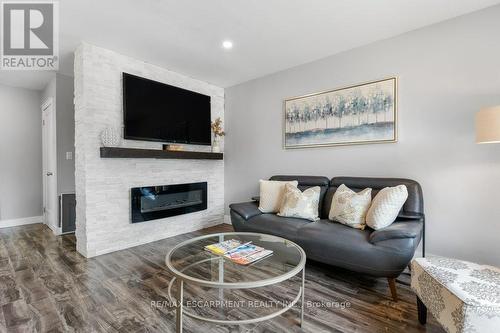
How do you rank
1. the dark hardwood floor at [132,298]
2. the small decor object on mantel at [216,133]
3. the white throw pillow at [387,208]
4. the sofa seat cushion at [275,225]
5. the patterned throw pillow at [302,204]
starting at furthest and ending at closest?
the small decor object on mantel at [216,133] < the patterned throw pillow at [302,204] < the sofa seat cushion at [275,225] < the white throw pillow at [387,208] < the dark hardwood floor at [132,298]

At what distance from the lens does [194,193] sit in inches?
155

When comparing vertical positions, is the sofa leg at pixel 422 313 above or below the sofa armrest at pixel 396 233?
below

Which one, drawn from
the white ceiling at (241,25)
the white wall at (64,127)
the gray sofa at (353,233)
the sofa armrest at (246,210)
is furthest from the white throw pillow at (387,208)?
the white wall at (64,127)

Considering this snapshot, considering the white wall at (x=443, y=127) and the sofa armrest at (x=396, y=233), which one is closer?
the sofa armrest at (x=396, y=233)

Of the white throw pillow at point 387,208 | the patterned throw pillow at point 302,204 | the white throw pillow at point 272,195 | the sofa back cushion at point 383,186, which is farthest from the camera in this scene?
the white throw pillow at point 272,195

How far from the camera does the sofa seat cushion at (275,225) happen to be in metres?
2.44

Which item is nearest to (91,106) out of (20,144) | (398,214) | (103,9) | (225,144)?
(103,9)

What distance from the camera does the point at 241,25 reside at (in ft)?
8.06

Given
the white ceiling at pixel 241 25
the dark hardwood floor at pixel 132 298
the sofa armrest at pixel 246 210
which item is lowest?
the dark hardwood floor at pixel 132 298

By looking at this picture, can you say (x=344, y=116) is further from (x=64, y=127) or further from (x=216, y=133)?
(x=64, y=127)

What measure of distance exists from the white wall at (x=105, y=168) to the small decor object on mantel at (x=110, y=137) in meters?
0.08

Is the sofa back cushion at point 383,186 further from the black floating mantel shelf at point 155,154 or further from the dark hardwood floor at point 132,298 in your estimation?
the black floating mantel shelf at point 155,154

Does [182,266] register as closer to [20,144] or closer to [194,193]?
[194,193]

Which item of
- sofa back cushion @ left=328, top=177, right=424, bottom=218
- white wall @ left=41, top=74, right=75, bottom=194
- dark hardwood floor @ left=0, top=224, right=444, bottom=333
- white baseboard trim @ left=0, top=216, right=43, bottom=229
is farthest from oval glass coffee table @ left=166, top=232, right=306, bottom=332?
white baseboard trim @ left=0, top=216, right=43, bottom=229
